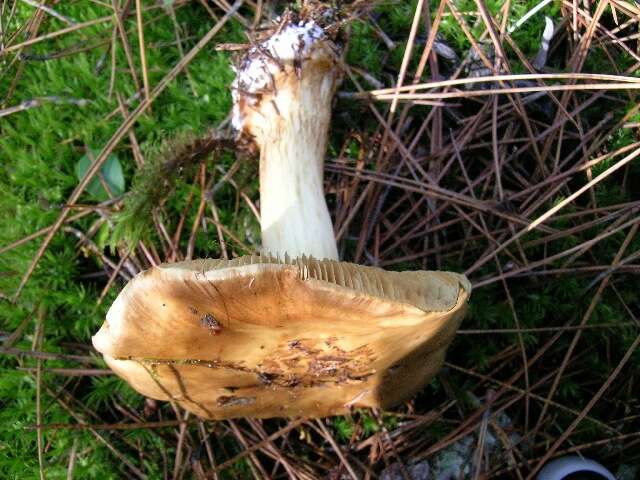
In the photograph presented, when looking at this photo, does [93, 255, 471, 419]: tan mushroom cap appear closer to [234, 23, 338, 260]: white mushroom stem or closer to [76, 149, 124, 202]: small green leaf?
[234, 23, 338, 260]: white mushroom stem

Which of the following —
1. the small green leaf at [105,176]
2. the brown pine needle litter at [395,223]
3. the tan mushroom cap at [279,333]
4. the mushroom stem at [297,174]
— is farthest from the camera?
the small green leaf at [105,176]

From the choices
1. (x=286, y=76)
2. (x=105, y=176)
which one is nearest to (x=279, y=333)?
(x=286, y=76)

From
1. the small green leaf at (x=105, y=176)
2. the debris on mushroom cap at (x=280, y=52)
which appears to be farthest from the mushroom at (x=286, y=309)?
the small green leaf at (x=105, y=176)

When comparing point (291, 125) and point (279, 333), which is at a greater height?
point (291, 125)

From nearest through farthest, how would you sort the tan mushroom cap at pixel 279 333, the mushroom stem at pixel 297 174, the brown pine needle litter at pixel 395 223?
the tan mushroom cap at pixel 279 333
the mushroom stem at pixel 297 174
the brown pine needle litter at pixel 395 223

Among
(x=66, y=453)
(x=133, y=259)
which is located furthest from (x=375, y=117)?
(x=66, y=453)

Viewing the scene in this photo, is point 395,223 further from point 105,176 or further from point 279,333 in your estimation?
point 105,176

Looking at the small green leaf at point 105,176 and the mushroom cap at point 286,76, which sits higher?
the mushroom cap at point 286,76

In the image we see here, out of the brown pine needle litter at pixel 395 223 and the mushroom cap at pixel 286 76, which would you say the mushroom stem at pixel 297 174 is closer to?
the mushroom cap at pixel 286 76
